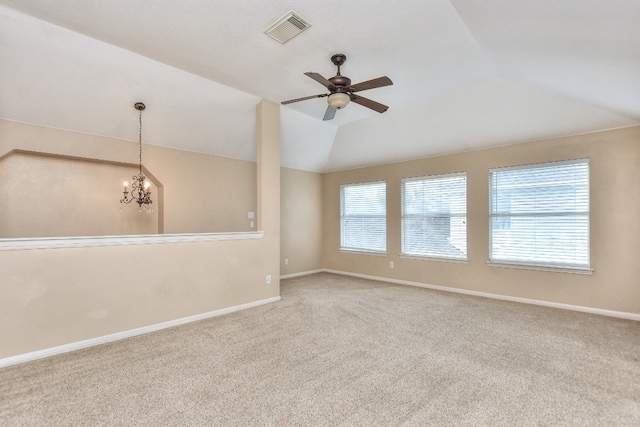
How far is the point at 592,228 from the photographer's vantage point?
4012 mm

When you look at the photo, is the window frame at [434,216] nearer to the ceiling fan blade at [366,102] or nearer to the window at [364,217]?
the window at [364,217]

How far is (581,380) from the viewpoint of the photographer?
2.36 m

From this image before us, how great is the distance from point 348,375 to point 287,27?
308cm

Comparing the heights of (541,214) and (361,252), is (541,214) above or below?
above

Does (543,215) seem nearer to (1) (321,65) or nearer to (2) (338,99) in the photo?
(2) (338,99)

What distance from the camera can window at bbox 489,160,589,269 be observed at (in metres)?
4.12

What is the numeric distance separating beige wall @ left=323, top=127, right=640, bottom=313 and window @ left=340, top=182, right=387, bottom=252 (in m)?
0.21

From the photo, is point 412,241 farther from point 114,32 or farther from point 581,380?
point 114,32

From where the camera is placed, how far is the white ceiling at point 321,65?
2.43 m

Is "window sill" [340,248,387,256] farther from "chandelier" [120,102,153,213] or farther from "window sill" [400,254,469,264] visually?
"chandelier" [120,102,153,213]

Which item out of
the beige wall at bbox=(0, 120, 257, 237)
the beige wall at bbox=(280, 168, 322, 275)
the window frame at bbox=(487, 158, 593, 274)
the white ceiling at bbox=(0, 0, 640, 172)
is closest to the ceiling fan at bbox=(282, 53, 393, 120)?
the white ceiling at bbox=(0, 0, 640, 172)

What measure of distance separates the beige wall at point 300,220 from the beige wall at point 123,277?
6.09 feet

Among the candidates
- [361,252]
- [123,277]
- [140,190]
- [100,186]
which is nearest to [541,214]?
[361,252]

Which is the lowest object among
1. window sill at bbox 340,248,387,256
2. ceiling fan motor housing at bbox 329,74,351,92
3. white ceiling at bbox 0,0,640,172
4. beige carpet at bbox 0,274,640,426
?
beige carpet at bbox 0,274,640,426
